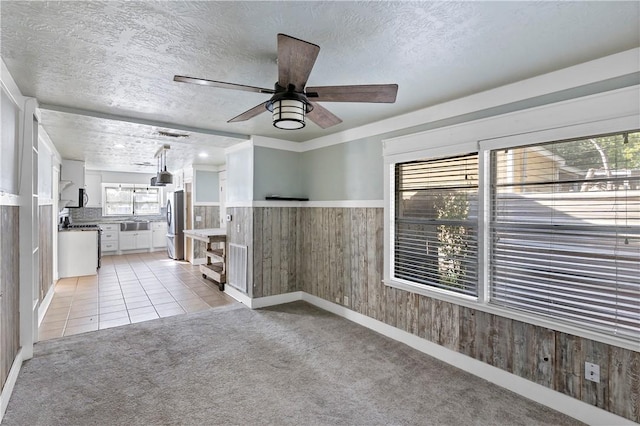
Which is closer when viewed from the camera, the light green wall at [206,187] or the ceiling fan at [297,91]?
the ceiling fan at [297,91]

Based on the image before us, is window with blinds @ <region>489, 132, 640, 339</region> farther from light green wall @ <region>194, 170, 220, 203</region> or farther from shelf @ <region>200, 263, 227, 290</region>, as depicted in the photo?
light green wall @ <region>194, 170, 220, 203</region>

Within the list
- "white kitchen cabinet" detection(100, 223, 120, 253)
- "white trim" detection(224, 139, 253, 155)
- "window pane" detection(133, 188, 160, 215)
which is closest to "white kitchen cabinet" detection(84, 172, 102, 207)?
"white kitchen cabinet" detection(100, 223, 120, 253)

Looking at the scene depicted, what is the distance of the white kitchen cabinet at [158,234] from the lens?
9.51 m

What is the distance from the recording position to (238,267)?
16.0 ft

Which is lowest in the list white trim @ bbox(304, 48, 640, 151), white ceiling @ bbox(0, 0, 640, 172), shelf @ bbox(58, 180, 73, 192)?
shelf @ bbox(58, 180, 73, 192)

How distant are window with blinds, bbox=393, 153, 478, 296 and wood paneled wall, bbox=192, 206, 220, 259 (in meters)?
5.36

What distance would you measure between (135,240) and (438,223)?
29.5 ft

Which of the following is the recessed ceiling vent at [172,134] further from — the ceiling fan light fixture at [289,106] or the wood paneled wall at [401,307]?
the ceiling fan light fixture at [289,106]

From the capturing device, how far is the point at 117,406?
7.57 ft

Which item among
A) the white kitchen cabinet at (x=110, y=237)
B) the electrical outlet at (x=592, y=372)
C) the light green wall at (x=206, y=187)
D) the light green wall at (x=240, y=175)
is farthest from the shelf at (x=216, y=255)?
the electrical outlet at (x=592, y=372)

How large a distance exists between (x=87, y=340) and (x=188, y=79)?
10.6 ft

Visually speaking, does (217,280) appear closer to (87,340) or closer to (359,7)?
(87,340)

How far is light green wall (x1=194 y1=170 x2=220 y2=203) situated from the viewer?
7508 mm

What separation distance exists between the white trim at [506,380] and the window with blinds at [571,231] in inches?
22.0
